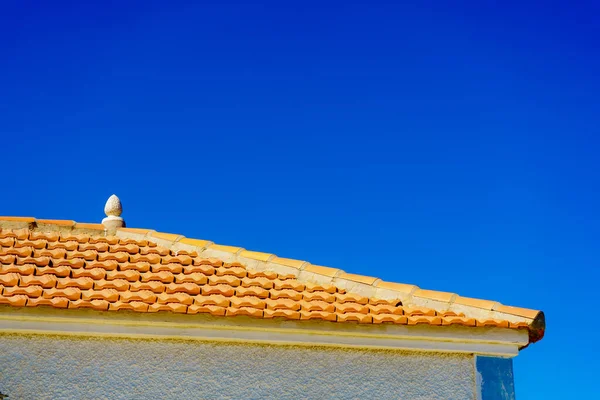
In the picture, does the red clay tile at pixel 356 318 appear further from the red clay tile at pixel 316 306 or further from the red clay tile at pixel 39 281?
the red clay tile at pixel 39 281

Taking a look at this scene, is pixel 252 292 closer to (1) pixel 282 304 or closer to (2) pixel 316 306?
(1) pixel 282 304

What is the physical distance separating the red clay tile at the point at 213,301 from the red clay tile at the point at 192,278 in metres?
0.49

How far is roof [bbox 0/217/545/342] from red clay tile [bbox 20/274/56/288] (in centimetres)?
1

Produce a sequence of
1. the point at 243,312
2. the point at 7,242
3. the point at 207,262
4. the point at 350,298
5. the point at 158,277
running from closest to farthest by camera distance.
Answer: the point at 243,312
the point at 158,277
the point at 350,298
the point at 7,242
the point at 207,262

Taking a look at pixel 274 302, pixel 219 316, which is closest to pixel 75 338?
pixel 219 316

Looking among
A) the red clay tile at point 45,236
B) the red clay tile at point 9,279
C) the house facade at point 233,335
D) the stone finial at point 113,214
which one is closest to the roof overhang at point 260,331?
the house facade at point 233,335

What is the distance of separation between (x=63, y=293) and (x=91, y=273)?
2.54 feet

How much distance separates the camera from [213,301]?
7656 mm

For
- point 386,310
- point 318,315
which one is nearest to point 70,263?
point 318,315

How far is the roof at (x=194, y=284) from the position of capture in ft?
24.5

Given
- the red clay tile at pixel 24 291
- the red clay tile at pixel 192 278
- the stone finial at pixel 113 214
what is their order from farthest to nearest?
the stone finial at pixel 113 214 < the red clay tile at pixel 192 278 < the red clay tile at pixel 24 291

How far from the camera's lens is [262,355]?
7.53 meters

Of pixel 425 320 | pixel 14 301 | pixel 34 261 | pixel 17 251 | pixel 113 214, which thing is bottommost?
pixel 14 301

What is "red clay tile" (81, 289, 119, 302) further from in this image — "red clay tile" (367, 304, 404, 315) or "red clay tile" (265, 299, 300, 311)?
"red clay tile" (367, 304, 404, 315)
